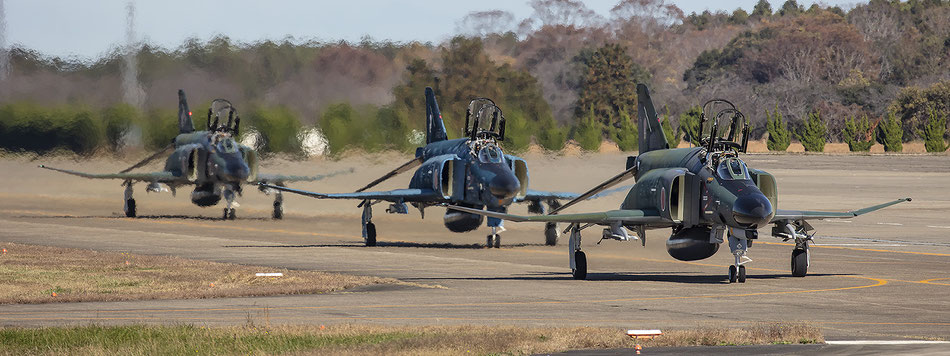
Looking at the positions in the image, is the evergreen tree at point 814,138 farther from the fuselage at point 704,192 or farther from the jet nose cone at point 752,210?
the jet nose cone at point 752,210

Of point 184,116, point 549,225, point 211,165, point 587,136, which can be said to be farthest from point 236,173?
point 587,136

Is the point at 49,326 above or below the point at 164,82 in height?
below

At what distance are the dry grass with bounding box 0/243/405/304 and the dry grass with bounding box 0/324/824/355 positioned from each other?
22.2ft

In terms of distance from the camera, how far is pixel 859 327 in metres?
20.9

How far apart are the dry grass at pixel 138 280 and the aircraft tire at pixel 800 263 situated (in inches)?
346

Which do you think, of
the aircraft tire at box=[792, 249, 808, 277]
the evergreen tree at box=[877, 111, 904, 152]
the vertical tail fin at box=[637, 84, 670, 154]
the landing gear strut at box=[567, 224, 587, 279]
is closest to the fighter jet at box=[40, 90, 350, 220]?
the vertical tail fin at box=[637, 84, 670, 154]

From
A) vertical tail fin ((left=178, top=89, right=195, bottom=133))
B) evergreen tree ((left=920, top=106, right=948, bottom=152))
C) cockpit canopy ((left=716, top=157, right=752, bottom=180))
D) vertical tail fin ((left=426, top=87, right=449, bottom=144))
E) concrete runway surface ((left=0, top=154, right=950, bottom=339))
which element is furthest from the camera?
evergreen tree ((left=920, top=106, right=948, bottom=152))

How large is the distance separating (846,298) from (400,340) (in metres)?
10.7

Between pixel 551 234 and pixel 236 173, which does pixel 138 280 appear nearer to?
pixel 551 234

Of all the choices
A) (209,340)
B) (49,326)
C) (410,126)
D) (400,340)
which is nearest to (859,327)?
(400,340)

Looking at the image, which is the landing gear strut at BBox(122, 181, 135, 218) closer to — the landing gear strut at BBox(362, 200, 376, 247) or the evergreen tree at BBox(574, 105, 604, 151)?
the landing gear strut at BBox(362, 200, 376, 247)

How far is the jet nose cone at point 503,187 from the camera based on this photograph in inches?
1540

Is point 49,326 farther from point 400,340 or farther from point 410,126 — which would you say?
point 410,126

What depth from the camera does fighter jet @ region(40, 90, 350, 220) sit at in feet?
178
